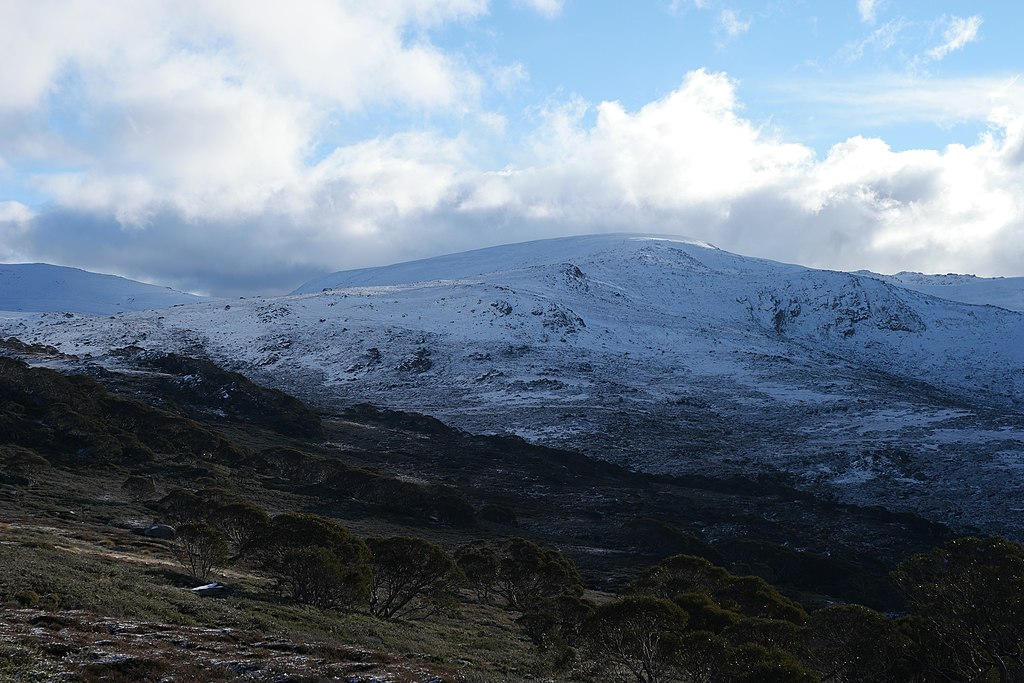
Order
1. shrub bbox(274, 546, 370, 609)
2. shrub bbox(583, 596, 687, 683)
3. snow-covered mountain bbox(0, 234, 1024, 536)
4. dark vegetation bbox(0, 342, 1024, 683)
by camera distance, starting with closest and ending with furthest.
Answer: dark vegetation bbox(0, 342, 1024, 683), shrub bbox(583, 596, 687, 683), shrub bbox(274, 546, 370, 609), snow-covered mountain bbox(0, 234, 1024, 536)

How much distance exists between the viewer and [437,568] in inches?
1297

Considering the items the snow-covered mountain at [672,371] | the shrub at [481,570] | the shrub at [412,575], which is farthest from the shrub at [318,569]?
the snow-covered mountain at [672,371]

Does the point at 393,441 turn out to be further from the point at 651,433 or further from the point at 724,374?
the point at 724,374

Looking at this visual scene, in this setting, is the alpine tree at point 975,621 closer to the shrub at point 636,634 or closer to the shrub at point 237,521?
the shrub at point 636,634

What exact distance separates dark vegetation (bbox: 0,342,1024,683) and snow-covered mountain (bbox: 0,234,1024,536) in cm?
1127

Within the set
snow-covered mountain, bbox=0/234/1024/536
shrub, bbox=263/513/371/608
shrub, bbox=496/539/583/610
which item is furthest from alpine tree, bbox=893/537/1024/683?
snow-covered mountain, bbox=0/234/1024/536

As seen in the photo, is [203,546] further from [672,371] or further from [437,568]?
[672,371]

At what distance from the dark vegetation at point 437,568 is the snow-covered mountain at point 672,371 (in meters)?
11.3

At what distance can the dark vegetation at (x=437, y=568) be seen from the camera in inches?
824

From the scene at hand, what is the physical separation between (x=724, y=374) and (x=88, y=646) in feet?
440

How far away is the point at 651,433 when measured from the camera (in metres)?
106

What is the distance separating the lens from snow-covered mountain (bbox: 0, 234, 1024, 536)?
292 feet

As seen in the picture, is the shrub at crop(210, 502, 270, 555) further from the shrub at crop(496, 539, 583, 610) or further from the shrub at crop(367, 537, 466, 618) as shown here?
the shrub at crop(496, 539, 583, 610)

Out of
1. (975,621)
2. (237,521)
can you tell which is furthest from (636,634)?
(237,521)
